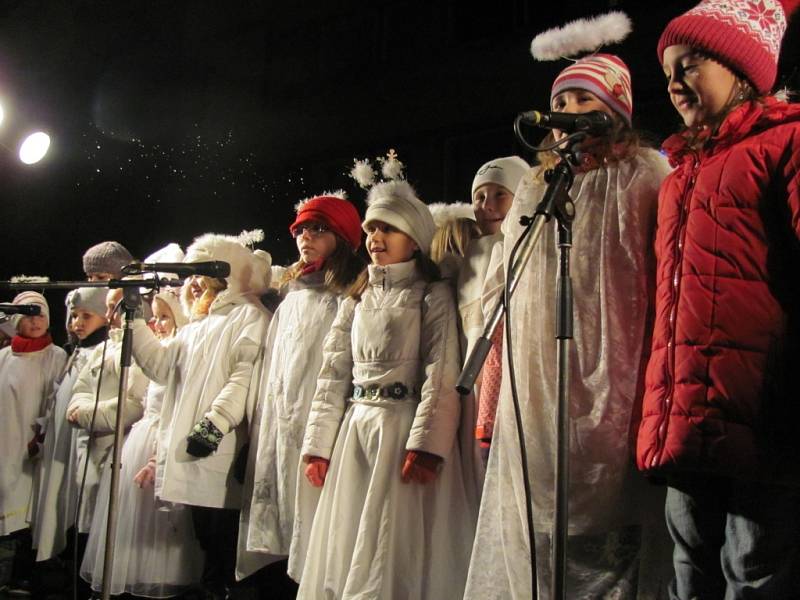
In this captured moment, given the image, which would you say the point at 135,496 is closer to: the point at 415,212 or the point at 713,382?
the point at 415,212

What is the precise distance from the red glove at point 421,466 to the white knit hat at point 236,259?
1786 millimetres

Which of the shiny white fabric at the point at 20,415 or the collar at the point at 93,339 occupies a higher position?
the collar at the point at 93,339

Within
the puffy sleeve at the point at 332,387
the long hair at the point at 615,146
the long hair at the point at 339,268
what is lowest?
the puffy sleeve at the point at 332,387

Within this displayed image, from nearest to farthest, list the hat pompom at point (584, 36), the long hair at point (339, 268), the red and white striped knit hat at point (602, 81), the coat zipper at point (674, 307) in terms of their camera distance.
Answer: the coat zipper at point (674, 307)
the red and white striped knit hat at point (602, 81)
the hat pompom at point (584, 36)
the long hair at point (339, 268)

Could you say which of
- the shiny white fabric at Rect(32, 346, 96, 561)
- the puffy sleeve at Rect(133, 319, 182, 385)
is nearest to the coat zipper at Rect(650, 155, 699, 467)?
the puffy sleeve at Rect(133, 319, 182, 385)

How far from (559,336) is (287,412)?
1.97m

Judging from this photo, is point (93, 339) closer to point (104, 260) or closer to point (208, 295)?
point (104, 260)

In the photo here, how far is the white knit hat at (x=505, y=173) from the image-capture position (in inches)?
130

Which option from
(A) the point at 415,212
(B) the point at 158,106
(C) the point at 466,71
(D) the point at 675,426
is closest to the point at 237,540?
(A) the point at 415,212

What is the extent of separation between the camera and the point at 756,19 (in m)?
2.04

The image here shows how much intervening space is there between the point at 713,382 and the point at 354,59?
523 centimetres

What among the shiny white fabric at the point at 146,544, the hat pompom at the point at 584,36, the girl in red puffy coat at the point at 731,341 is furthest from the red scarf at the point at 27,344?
the girl in red puffy coat at the point at 731,341

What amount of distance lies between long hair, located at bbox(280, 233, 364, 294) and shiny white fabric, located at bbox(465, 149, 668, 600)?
1.44m

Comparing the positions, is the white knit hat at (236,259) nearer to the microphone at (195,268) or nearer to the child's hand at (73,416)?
the microphone at (195,268)
